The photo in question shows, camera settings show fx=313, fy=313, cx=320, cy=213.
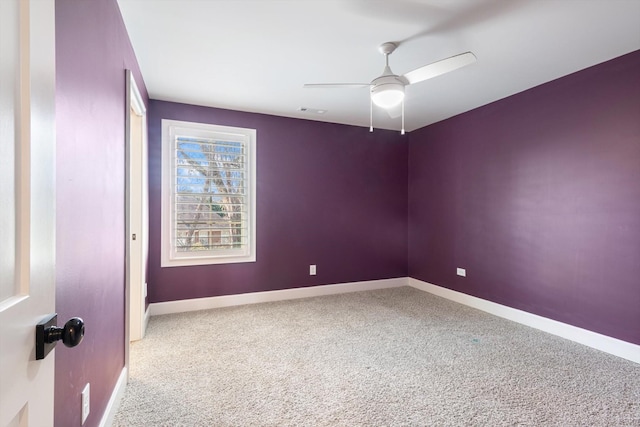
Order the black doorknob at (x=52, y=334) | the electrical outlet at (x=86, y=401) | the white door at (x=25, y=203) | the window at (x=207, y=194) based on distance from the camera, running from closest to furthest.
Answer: the white door at (x=25, y=203), the black doorknob at (x=52, y=334), the electrical outlet at (x=86, y=401), the window at (x=207, y=194)

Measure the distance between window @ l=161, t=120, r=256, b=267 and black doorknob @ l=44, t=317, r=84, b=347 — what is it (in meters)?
3.04

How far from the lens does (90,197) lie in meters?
1.46

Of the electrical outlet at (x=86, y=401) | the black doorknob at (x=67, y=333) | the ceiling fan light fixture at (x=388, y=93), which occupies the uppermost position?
the ceiling fan light fixture at (x=388, y=93)

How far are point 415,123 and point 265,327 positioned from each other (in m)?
3.36

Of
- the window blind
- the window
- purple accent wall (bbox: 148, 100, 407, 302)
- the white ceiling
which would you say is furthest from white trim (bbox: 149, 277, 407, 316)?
the white ceiling

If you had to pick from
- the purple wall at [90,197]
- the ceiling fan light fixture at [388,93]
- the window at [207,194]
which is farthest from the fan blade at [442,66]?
the window at [207,194]

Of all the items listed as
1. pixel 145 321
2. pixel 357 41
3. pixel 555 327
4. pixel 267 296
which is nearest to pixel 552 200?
pixel 555 327

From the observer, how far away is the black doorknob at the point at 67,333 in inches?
27.2

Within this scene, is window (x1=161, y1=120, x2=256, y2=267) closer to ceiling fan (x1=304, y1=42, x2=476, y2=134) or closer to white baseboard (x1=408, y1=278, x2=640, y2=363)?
ceiling fan (x1=304, y1=42, x2=476, y2=134)

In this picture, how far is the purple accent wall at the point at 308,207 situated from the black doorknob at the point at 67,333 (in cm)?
304

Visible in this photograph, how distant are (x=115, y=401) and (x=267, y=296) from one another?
2.24 m

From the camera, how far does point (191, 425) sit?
1733mm

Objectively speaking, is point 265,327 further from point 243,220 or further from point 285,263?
point 243,220

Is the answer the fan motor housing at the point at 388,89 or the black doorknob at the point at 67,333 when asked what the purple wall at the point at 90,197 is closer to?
the black doorknob at the point at 67,333
